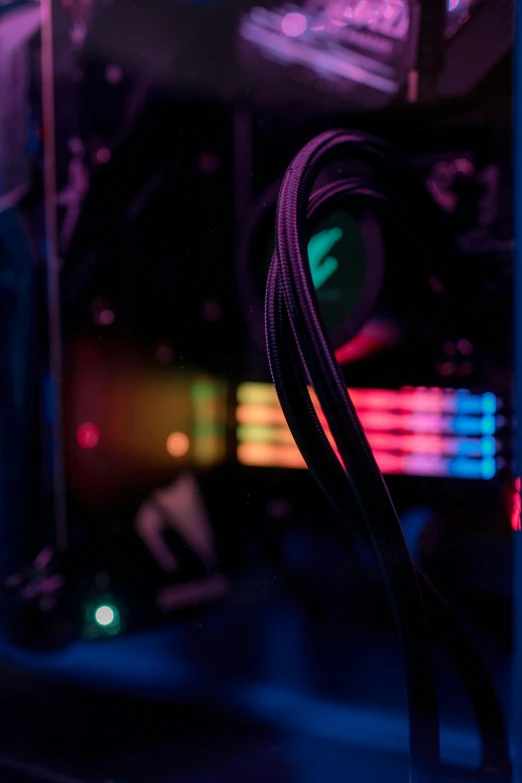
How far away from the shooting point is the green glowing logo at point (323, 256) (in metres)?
0.72

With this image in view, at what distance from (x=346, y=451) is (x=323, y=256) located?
0.27m

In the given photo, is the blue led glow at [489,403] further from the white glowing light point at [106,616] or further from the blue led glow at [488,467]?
the white glowing light point at [106,616]

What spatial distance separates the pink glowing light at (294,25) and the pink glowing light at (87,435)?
0.51m

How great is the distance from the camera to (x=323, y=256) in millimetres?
740

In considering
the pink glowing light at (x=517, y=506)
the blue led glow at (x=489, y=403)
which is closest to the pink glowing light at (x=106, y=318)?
the blue led glow at (x=489, y=403)

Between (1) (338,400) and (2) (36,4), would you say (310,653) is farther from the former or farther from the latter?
(2) (36,4)

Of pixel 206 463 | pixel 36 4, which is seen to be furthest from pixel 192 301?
pixel 36 4

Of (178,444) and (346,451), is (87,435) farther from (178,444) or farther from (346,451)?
(346,451)

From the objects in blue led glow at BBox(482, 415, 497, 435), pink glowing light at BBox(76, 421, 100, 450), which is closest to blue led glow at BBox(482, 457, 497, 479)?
blue led glow at BBox(482, 415, 497, 435)

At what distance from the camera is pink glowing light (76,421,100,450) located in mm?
947

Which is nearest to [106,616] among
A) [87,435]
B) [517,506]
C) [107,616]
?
[107,616]

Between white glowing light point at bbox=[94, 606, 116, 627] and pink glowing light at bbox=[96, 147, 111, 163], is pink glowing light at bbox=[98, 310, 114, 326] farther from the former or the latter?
white glowing light point at bbox=[94, 606, 116, 627]

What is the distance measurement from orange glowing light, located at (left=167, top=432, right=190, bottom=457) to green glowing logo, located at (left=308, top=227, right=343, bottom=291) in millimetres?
279

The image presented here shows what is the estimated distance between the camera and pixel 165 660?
869mm
